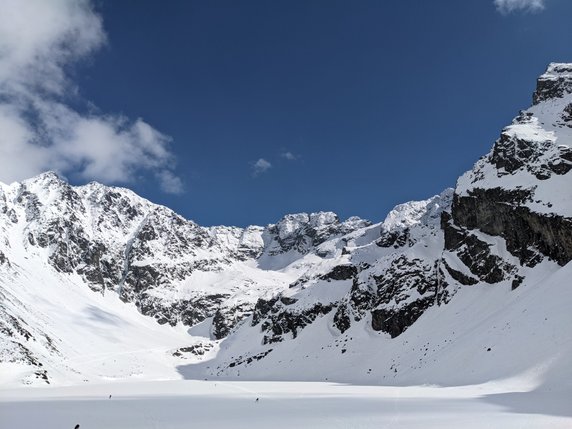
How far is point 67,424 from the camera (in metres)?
29.5

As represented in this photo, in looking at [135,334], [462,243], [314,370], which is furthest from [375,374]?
[135,334]

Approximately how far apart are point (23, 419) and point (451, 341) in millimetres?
56548

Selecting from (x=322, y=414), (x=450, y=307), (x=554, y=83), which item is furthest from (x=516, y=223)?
(x=322, y=414)

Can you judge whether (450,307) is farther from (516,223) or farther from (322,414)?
(322,414)

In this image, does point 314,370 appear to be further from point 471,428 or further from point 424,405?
point 471,428

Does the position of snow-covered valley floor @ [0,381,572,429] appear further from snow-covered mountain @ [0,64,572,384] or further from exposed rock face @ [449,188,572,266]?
A: exposed rock face @ [449,188,572,266]

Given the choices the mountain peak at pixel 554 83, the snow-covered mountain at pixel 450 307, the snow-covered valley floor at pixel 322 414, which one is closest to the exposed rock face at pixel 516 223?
the snow-covered mountain at pixel 450 307

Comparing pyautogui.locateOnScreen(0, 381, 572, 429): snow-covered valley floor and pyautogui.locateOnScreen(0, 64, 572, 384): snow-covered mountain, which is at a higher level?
pyautogui.locateOnScreen(0, 64, 572, 384): snow-covered mountain

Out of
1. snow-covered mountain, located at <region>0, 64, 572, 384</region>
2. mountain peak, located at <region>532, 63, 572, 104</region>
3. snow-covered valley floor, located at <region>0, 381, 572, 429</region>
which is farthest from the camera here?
mountain peak, located at <region>532, 63, 572, 104</region>

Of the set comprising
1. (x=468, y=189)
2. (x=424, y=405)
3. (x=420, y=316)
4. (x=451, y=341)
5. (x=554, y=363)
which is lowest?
(x=424, y=405)

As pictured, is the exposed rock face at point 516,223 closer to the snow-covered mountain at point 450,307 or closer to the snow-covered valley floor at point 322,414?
the snow-covered mountain at point 450,307

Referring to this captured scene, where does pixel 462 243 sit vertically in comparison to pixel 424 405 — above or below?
above

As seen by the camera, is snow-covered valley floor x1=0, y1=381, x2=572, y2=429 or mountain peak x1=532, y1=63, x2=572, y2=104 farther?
mountain peak x1=532, y1=63, x2=572, y2=104

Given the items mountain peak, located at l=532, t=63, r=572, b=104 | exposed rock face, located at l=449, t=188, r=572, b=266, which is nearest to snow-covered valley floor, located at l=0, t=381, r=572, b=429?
exposed rock face, located at l=449, t=188, r=572, b=266
